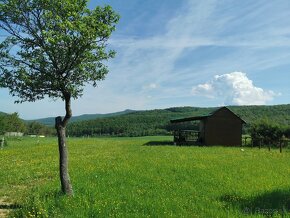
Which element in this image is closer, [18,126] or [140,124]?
[18,126]

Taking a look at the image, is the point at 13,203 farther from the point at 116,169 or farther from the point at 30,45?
the point at 116,169

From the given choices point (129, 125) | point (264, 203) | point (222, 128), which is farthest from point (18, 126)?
point (264, 203)

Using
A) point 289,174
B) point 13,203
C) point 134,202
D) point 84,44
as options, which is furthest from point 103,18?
point 289,174

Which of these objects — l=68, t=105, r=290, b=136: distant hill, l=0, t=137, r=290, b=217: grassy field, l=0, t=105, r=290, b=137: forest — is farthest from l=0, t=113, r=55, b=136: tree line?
l=0, t=137, r=290, b=217: grassy field

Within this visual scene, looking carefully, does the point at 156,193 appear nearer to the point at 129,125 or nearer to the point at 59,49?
the point at 59,49

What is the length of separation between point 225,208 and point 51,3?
22.2 feet

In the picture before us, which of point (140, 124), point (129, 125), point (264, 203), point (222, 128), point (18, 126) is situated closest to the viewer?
point (264, 203)

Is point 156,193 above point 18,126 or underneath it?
underneath

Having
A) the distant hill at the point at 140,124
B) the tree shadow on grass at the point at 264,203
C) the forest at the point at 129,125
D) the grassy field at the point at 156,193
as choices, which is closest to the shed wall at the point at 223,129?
the grassy field at the point at 156,193

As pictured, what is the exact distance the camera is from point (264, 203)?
10.2m

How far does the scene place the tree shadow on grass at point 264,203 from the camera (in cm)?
920

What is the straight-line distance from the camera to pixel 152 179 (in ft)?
47.1

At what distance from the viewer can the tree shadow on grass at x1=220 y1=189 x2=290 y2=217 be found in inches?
362

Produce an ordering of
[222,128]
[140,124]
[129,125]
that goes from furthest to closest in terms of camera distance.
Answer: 1. [129,125]
2. [140,124]
3. [222,128]
